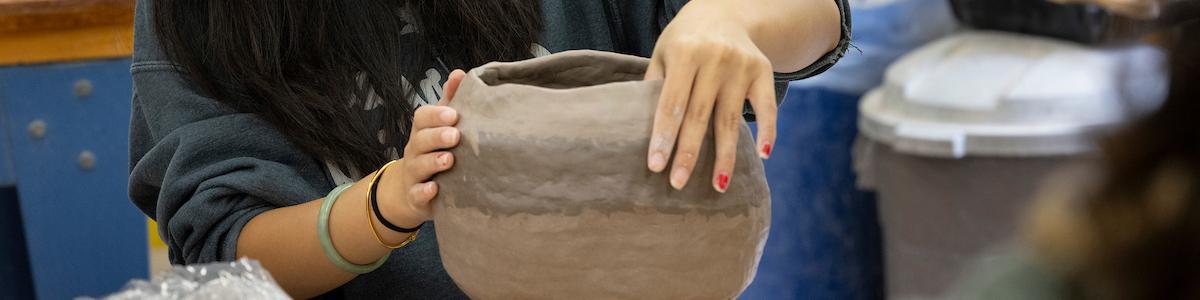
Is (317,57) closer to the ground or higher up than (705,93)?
closer to the ground

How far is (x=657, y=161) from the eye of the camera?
0.65 m

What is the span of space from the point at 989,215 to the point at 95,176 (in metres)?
1.54

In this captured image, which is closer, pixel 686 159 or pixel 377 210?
pixel 686 159

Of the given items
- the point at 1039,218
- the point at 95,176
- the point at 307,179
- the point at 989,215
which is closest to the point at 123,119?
the point at 95,176

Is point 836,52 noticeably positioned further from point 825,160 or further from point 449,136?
point 825,160

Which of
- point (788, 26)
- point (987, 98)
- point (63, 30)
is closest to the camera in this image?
point (788, 26)

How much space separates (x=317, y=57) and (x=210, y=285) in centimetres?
42

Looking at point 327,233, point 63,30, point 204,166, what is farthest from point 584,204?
point 63,30

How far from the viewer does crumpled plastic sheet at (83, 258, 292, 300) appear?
0.57 m

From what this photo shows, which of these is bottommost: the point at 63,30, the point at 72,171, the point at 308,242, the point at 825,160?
the point at 825,160

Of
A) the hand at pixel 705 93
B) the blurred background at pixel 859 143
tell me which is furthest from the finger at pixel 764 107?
the blurred background at pixel 859 143

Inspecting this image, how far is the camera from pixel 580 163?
655 millimetres

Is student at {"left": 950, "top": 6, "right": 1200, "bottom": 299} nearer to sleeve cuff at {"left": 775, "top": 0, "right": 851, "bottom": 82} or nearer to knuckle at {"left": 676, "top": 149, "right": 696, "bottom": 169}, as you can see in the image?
knuckle at {"left": 676, "top": 149, "right": 696, "bottom": 169}

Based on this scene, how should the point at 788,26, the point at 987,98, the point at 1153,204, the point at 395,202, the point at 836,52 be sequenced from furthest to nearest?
the point at 987,98
the point at 836,52
the point at 788,26
the point at 395,202
the point at 1153,204
